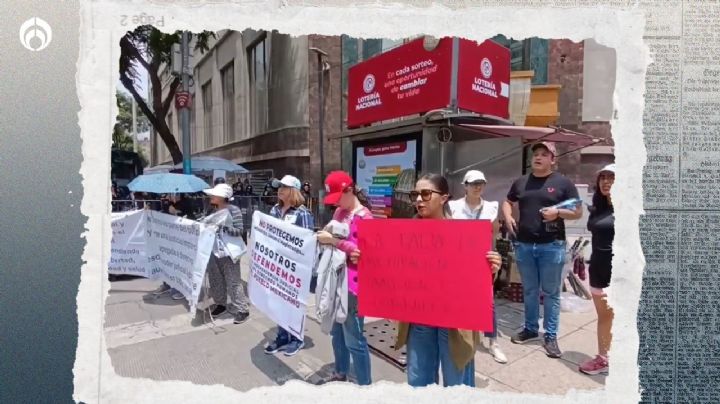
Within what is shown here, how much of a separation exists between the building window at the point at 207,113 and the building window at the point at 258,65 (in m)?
2.84

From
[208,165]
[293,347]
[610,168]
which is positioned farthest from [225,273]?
[208,165]

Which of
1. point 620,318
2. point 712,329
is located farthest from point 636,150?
point 712,329

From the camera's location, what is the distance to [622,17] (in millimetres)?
2014

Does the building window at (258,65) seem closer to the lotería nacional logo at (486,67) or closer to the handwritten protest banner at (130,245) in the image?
the handwritten protest banner at (130,245)

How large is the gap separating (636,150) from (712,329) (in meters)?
1.23

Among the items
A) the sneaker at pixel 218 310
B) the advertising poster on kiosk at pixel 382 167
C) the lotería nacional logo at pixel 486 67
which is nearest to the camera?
the sneaker at pixel 218 310

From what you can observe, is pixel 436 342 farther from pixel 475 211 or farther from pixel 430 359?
pixel 475 211

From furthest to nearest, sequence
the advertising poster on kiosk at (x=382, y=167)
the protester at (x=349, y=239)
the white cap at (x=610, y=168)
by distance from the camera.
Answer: the advertising poster on kiosk at (x=382, y=167) < the protester at (x=349, y=239) < the white cap at (x=610, y=168)

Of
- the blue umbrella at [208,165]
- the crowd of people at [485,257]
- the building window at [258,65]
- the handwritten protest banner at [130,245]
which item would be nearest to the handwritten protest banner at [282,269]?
the crowd of people at [485,257]

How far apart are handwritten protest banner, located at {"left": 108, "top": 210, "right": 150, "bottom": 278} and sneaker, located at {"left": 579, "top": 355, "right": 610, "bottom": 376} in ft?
14.6

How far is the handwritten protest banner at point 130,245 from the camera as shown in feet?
14.0

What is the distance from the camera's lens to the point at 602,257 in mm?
2395

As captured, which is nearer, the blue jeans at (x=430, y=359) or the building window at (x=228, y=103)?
the blue jeans at (x=430, y=359)

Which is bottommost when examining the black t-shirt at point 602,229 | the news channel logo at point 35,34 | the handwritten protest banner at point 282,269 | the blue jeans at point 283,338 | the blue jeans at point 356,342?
the blue jeans at point 283,338
